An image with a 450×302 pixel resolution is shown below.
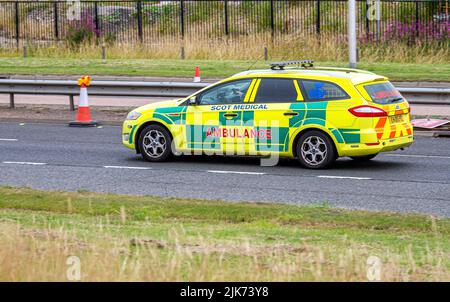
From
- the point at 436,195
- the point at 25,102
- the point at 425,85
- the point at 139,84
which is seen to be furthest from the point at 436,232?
the point at 25,102

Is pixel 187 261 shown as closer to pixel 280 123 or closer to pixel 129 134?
pixel 280 123

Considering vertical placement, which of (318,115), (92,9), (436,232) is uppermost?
(92,9)

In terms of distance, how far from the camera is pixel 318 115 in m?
15.4

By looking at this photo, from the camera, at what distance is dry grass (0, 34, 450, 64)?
33750 millimetres

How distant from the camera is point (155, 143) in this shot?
16.6m

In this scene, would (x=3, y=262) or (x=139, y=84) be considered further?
(x=139, y=84)

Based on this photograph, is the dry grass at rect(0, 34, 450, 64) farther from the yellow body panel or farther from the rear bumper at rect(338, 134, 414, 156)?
the rear bumper at rect(338, 134, 414, 156)

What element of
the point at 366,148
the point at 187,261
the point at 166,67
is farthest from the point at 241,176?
the point at 166,67

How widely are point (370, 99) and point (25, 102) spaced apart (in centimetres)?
1366

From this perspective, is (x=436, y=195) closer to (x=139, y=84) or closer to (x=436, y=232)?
(x=436, y=232)

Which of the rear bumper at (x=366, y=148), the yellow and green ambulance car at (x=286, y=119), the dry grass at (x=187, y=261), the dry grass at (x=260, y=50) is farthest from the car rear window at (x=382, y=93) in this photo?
the dry grass at (x=260, y=50)

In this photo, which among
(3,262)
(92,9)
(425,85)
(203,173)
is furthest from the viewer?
(92,9)

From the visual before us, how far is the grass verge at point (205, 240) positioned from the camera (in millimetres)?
7195
